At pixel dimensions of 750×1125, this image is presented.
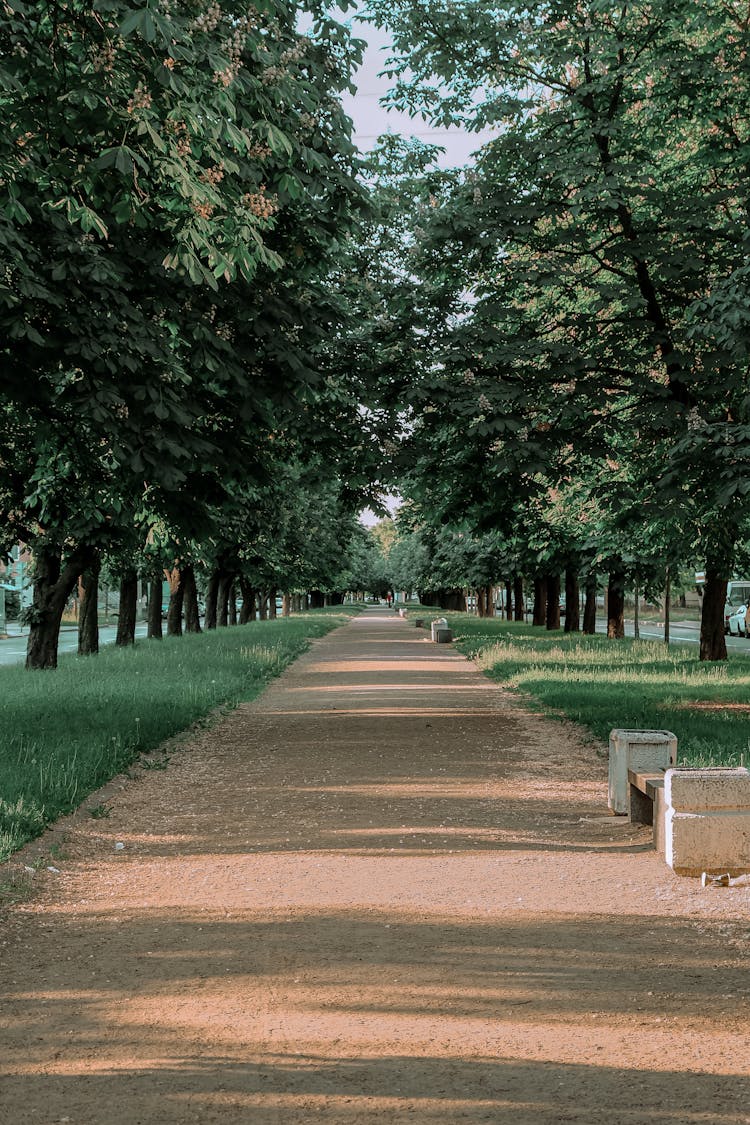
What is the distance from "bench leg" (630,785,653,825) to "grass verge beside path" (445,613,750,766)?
1.31 meters

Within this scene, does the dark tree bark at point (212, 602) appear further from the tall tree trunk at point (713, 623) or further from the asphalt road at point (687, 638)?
the tall tree trunk at point (713, 623)

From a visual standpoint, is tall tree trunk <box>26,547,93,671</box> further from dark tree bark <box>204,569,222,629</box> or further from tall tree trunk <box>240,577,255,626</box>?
tall tree trunk <box>240,577,255,626</box>

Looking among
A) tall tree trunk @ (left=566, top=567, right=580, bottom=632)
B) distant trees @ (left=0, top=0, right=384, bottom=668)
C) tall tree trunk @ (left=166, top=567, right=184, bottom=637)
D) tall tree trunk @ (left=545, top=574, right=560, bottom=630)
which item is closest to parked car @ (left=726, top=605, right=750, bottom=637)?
tall tree trunk @ (left=545, top=574, right=560, bottom=630)

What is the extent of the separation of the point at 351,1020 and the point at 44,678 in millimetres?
14844

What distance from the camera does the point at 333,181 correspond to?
384 inches

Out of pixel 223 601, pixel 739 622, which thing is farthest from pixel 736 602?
pixel 223 601

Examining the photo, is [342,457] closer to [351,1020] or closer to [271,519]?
[351,1020]

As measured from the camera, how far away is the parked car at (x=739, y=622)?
2137 inches

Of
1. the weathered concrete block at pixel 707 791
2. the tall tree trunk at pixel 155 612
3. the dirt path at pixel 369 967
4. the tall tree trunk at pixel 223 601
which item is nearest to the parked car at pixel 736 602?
the tall tree trunk at pixel 223 601

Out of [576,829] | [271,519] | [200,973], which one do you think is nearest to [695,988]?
[200,973]

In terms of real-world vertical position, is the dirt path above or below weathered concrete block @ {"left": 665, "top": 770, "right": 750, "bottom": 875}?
below

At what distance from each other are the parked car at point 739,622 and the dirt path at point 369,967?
47039 millimetres

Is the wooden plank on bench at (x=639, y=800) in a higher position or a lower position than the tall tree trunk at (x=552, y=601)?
lower

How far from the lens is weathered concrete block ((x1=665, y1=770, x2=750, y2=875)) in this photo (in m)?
6.72
